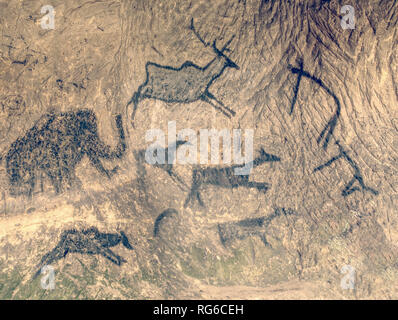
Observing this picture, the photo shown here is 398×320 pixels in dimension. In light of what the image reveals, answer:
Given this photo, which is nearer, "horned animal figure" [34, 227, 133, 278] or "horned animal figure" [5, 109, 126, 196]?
"horned animal figure" [34, 227, 133, 278]

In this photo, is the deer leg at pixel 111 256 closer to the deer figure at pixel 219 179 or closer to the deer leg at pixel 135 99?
the deer figure at pixel 219 179

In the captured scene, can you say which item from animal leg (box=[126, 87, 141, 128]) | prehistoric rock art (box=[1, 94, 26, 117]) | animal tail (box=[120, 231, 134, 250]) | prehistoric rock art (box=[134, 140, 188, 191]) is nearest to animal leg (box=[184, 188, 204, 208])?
prehistoric rock art (box=[134, 140, 188, 191])

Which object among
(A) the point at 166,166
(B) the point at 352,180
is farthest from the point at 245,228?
(B) the point at 352,180

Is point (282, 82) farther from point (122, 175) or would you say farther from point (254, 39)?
point (122, 175)

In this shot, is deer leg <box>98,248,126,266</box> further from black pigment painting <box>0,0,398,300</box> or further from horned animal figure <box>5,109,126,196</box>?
horned animal figure <box>5,109,126,196</box>

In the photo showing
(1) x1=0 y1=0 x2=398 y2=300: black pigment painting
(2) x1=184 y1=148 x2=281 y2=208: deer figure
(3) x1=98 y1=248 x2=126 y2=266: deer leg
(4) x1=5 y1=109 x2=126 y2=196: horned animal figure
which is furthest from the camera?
(2) x1=184 y1=148 x2=281 y2=208: deer figure

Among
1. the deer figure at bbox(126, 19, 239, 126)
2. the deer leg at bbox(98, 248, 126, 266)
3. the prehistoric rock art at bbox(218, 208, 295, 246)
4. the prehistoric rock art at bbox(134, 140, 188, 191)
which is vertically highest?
the deer figure at bbox(126, 19, 239, 126)

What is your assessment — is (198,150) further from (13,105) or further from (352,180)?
(13,105)
